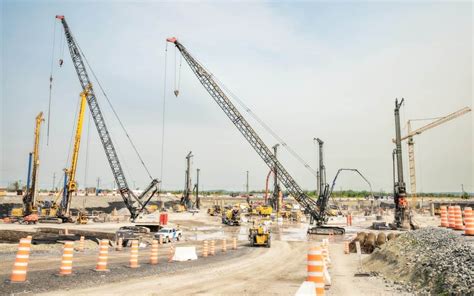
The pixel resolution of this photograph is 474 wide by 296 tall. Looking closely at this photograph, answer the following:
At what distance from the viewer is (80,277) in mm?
15070

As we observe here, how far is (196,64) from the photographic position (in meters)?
64.2

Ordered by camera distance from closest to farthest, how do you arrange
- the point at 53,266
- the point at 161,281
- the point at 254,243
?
the point at 161,281
the point at 53,266
the point at 254,243

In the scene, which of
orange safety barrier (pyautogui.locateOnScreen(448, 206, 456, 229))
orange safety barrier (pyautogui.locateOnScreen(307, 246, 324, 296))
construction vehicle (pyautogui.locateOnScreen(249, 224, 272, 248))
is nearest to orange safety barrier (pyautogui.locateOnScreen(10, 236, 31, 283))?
orange safety barrier (pyautogui.locateOnScreen(307, 246, 324, 296))

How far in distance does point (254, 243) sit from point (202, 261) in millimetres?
11510

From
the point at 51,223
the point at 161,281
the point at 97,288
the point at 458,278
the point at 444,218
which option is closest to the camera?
the point at 458,278

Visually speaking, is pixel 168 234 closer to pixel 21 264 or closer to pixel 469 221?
pixel 21 264

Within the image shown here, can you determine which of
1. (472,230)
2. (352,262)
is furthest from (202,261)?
(472,230)

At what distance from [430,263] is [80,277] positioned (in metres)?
13.4

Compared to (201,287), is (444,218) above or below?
above

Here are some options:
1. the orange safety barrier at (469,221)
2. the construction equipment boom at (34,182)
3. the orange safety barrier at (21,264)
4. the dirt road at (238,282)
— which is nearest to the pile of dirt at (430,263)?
the dirt road at (238,282)

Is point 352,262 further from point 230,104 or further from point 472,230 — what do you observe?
point 230,104

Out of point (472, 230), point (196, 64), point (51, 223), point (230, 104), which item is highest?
point (196, 64)

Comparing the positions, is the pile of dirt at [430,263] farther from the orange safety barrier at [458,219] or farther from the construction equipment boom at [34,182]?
the construction equipment boom at [34,182]

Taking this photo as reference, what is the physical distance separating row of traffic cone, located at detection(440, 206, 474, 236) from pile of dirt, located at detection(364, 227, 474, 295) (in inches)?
90.7
